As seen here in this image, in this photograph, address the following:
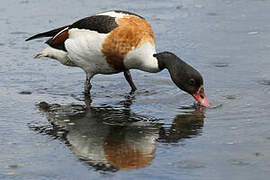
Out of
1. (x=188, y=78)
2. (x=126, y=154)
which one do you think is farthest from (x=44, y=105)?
(x=126, y=154)

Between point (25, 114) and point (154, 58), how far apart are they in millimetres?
1534

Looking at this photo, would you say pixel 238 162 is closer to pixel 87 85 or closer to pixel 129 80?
pixel 129 80

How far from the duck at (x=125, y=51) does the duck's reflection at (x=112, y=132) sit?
0.42 metres

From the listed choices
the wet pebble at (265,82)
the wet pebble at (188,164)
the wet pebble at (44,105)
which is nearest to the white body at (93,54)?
the wet pebble at (44,105)

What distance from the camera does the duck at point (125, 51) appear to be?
283 inches

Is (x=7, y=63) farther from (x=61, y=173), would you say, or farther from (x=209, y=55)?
(x=61, y=173)

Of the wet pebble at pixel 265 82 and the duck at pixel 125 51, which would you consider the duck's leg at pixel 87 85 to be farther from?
the wet pebble at pixel 265 82

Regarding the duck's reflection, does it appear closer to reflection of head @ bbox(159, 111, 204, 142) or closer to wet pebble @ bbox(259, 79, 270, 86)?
reflection of head @ bbox(159, 111, 204, 142)

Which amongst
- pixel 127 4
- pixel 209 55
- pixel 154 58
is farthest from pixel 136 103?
pixel 127 4

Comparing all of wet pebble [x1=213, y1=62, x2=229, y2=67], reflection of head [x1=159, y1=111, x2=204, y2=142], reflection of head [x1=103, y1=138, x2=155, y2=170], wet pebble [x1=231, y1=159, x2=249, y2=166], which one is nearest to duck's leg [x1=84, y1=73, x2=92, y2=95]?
reflection of head [x1=159, y1=111, x2=204, y2=142]

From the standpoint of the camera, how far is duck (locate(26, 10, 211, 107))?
283 inches

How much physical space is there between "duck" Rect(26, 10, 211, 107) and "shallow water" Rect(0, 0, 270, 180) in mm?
309

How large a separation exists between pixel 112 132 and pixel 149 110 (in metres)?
0.89

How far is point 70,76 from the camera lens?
8648 mm
